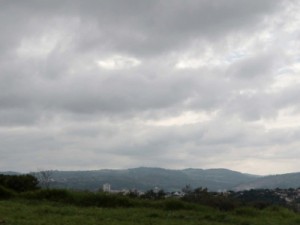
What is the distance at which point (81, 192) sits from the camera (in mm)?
23984

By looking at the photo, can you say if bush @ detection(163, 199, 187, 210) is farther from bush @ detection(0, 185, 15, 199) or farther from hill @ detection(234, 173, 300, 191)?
hill @ detection(234, 173, 300, 191)

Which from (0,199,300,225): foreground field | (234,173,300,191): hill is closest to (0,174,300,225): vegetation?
(0,199,300,225): foreground field

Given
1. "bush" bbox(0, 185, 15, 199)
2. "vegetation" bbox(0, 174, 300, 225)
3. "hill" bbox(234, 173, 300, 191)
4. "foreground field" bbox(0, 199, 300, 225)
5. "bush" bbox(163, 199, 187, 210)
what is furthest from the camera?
"hill" bbox(234, 173, 300, 191)

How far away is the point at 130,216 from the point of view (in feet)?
59.0

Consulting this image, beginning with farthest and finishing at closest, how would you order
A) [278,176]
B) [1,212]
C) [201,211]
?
[278,176] → [201,211] → [1,212]

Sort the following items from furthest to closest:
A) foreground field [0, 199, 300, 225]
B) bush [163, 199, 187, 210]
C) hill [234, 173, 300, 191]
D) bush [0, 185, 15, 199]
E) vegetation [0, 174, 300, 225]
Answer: hill [234, 173, 300, 191], bush [0, 185, 15, 199], bush [163, 199, 187, 210], vegetation [0, 174, 300, 225], foreground field [0, 199, 300, 225]

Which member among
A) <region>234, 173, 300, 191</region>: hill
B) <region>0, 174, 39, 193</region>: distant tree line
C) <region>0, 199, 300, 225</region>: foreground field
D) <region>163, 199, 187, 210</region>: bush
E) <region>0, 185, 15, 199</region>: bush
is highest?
<region>234, 173, 300, 191</region>: hill

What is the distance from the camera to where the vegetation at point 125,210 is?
652 inches

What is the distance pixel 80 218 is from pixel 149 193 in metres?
11.4

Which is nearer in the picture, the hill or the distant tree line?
the distant tree line

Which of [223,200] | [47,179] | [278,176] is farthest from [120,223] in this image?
[278,176]

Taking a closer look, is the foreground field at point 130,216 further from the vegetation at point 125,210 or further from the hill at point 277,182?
the hill at point 277,182

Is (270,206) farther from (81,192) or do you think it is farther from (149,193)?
(81,192)

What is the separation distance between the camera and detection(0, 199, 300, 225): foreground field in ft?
51.9
